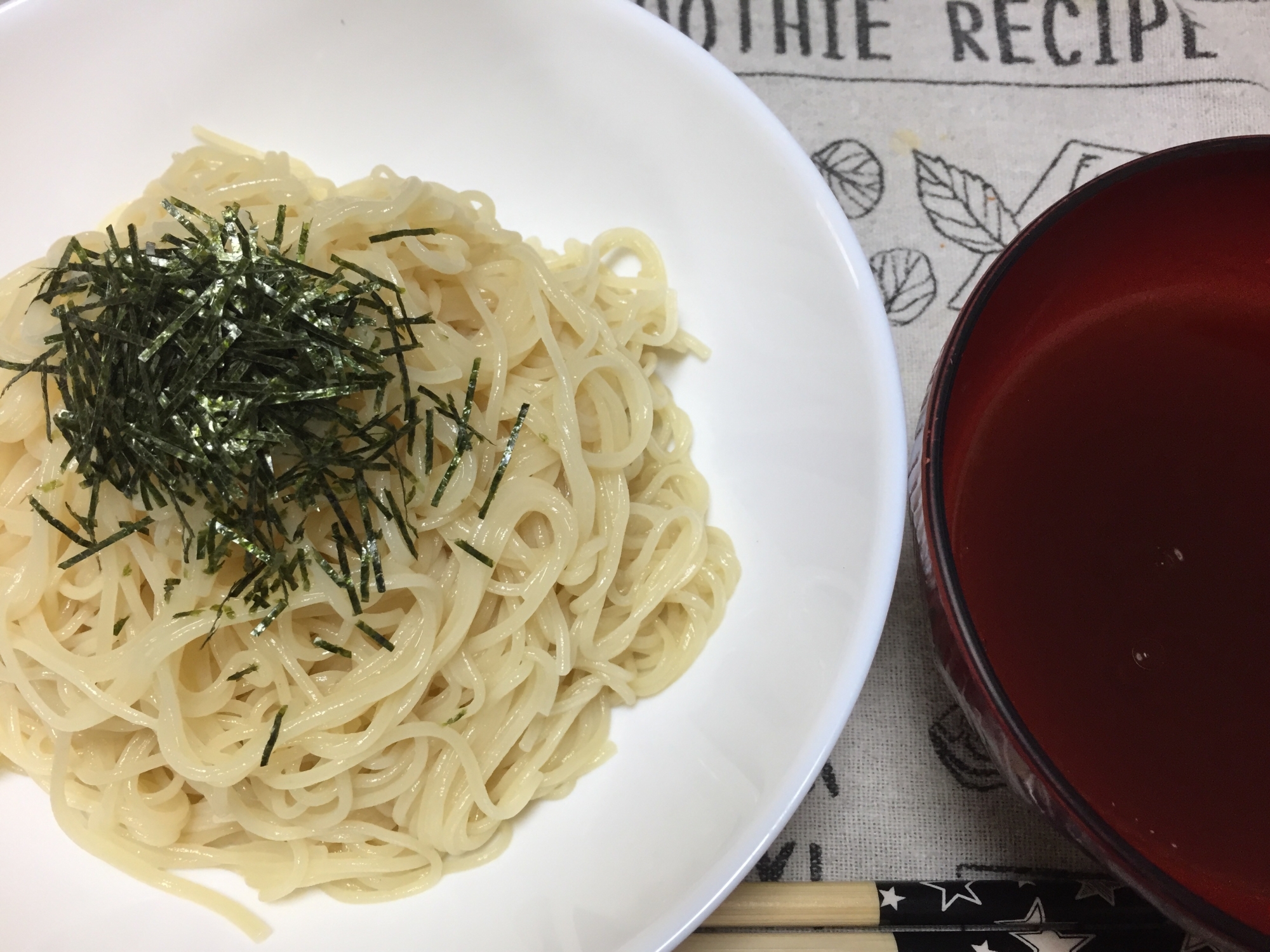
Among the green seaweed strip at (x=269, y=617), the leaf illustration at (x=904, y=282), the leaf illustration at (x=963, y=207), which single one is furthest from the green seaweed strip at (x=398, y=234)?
the leaf illustration at (x=963, y=207)

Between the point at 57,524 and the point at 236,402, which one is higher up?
the point at 236,402

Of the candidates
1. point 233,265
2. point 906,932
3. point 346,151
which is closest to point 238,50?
point 346,151

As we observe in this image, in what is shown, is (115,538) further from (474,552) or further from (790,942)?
(790,942)

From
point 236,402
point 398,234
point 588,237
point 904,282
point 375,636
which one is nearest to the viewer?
point 236,402

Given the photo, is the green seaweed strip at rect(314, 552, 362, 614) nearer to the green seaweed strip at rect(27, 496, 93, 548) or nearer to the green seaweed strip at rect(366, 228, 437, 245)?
the green seaweed strip at rect(27, 496, 93, 548)

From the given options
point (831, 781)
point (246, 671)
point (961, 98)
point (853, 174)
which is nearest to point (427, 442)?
point (246, 671)

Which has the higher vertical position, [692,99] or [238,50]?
[238,50]

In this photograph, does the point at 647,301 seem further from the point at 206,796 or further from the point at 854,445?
the point at 206,796
